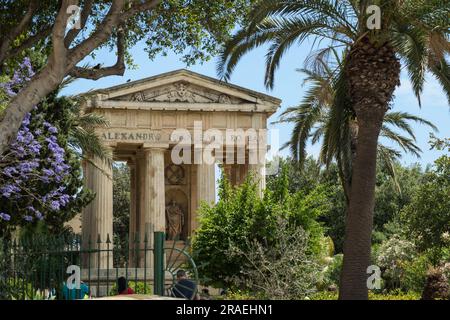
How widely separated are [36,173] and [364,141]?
8.57 m

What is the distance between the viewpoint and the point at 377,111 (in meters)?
17.0

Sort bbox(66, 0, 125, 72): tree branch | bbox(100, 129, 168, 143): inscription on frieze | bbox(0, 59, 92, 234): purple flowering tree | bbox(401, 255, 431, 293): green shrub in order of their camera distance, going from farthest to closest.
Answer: bbox(100, 129, 168, 143): inscription on frieze, bbox(401, 255, 431, 293): green shrub, bbox(0, 59, 92, 234): purple flowering tree, bbox(66, 0, 125, 72): tree branch

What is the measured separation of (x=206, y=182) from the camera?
128ft

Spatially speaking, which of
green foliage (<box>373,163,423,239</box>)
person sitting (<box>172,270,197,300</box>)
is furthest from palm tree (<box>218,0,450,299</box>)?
green foliage (<box>373,163,423,239</box>)

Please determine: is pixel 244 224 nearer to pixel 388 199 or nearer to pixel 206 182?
pixel 206 182

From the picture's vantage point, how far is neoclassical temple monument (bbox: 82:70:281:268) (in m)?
38.0

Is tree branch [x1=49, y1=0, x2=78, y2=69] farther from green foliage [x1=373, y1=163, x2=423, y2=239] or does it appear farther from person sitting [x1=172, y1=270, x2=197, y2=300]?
green foliage [x1=373, y1=163, x2=423, y2=239]

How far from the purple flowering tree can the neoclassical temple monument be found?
10.3 m

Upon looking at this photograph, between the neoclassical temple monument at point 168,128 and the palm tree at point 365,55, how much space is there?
2072 cm

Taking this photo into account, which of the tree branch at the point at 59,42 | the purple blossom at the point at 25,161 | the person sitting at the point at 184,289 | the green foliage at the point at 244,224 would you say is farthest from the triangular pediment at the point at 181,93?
the person sitting at the point at 184,289

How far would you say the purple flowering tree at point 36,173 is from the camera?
1923cm

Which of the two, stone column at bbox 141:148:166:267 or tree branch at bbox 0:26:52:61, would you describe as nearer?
tree branch at bbox 0:26:52:61

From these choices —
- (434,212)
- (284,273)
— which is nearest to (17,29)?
(284,273)
